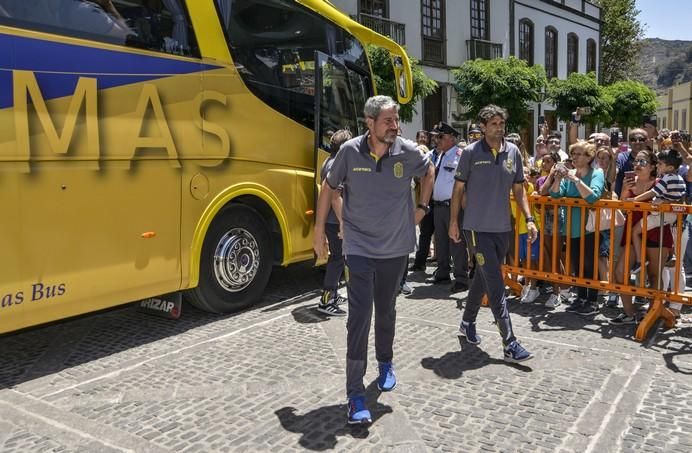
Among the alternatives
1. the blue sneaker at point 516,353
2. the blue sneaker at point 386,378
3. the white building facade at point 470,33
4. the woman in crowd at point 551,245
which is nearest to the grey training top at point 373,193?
the blue sneaker at point 386,378

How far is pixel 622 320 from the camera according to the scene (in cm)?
603

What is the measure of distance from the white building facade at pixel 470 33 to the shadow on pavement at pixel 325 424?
686 inches

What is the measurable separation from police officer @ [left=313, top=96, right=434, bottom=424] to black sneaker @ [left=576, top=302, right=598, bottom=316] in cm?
306

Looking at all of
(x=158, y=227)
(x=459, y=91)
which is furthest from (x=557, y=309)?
(x=459, y=91)

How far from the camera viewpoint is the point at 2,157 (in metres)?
4.36

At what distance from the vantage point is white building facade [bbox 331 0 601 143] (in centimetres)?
2298

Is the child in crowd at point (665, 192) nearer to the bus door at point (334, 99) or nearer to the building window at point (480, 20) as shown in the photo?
the bus door at point (334, 99)

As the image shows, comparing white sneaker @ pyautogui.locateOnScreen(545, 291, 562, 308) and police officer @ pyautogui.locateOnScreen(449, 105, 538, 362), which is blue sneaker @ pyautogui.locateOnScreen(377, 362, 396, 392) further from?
white sneaker @ pyautogui.locateOnScreen(545, 291, 562, 308)

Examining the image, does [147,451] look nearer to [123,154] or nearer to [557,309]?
[123,154]

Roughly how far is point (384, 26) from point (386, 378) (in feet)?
63.6

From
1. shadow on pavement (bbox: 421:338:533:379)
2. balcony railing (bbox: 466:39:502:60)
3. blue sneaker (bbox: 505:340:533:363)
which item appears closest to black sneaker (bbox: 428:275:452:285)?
shadow on pavement (bbox: 421:338:533:379)

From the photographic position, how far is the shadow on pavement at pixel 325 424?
3695 mm

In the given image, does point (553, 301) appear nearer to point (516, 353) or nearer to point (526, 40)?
point (516, 353)

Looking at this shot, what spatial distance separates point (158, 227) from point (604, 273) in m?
4.22
